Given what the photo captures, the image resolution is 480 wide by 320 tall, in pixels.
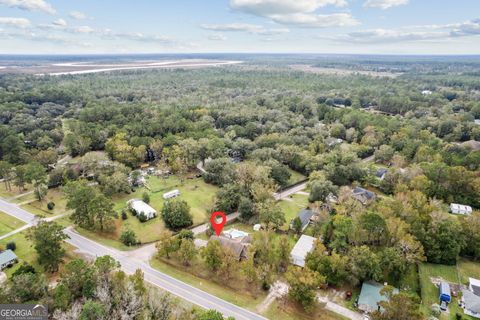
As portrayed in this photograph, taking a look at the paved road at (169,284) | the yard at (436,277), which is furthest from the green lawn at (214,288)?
the yard at (436,277)

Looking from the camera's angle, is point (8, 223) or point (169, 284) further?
point (8, 223)

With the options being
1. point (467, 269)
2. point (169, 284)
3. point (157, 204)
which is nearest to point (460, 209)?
point (467, 269)

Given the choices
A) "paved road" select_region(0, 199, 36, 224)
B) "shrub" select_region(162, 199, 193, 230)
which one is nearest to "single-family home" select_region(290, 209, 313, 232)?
"shrub" select_region(162, 199, 193, 230)

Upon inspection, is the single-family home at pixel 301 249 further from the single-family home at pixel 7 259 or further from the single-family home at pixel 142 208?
the single-family home at pixel 7 259

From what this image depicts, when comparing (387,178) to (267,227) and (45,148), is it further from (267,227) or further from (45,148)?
(45,148)

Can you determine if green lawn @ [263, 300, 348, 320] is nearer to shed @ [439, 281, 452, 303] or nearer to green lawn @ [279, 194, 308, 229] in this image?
shed @ [439, 281, 452, 303]

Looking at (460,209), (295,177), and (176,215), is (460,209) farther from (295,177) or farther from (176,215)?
(176,215)
